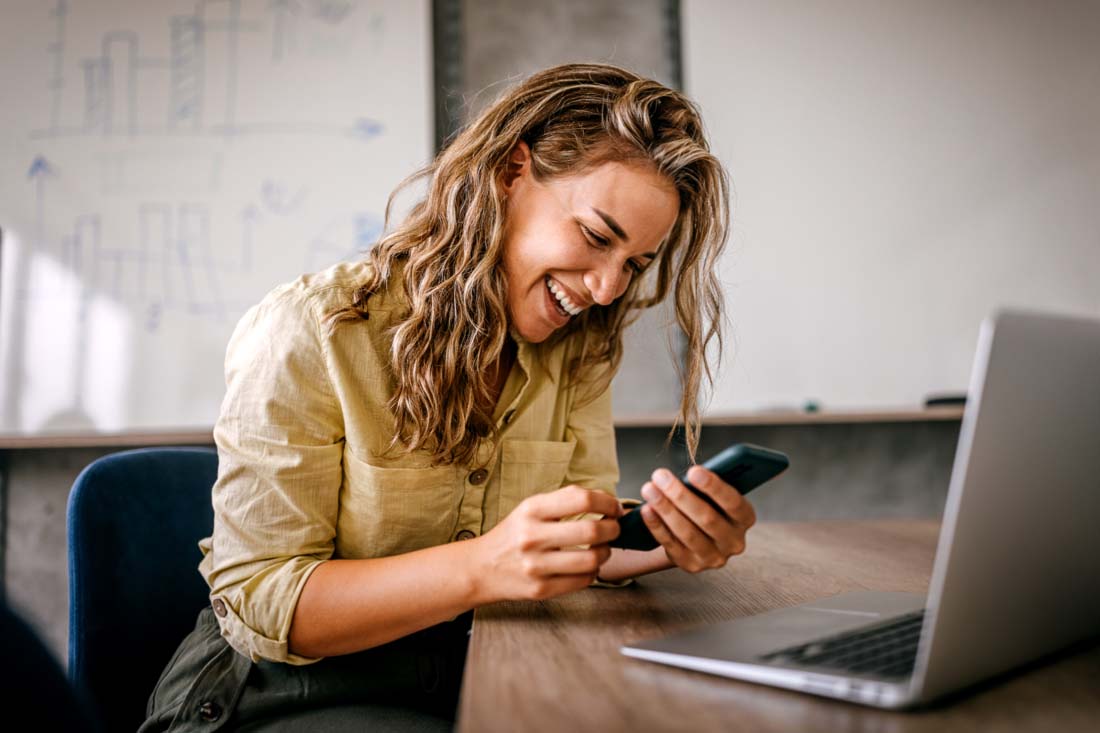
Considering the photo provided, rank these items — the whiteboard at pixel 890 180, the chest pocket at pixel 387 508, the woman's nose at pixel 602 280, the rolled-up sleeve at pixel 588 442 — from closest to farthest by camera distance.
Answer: the chest pocket at pixel 387 508 < the woman's nose at pixel 602 280 < the rolled-up sleeve at pixel 588 442 < the whiteboard at pixel 890 180

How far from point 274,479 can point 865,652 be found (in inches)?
23.4

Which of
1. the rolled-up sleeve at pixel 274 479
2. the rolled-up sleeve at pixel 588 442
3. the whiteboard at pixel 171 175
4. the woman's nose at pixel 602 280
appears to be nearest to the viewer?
the rolled-up sleeve at pixel 274 479

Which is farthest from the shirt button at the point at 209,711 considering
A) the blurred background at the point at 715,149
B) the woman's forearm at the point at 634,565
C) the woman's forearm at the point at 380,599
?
the blurred background at the point at 715,149

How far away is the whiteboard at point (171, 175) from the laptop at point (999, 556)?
6.25 feet

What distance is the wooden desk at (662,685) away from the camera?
1.49ft

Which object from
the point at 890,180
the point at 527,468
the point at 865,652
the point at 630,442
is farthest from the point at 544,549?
the point at 890,180

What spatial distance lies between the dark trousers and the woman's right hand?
8.9 inches

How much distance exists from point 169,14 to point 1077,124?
9.04ft

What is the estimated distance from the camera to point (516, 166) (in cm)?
107

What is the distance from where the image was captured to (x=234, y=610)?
0.80 metres

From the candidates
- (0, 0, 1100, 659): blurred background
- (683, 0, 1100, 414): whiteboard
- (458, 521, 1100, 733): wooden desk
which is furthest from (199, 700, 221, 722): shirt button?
(683, 0, 1100, 414): whiteboard

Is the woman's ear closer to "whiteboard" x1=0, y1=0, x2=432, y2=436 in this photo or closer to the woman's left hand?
the woman's left hand

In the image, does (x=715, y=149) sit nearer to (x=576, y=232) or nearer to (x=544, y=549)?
(x=576, y=232)

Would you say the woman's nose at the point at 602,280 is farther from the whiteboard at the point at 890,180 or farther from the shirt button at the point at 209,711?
the whiteboard at the point at 890,180
